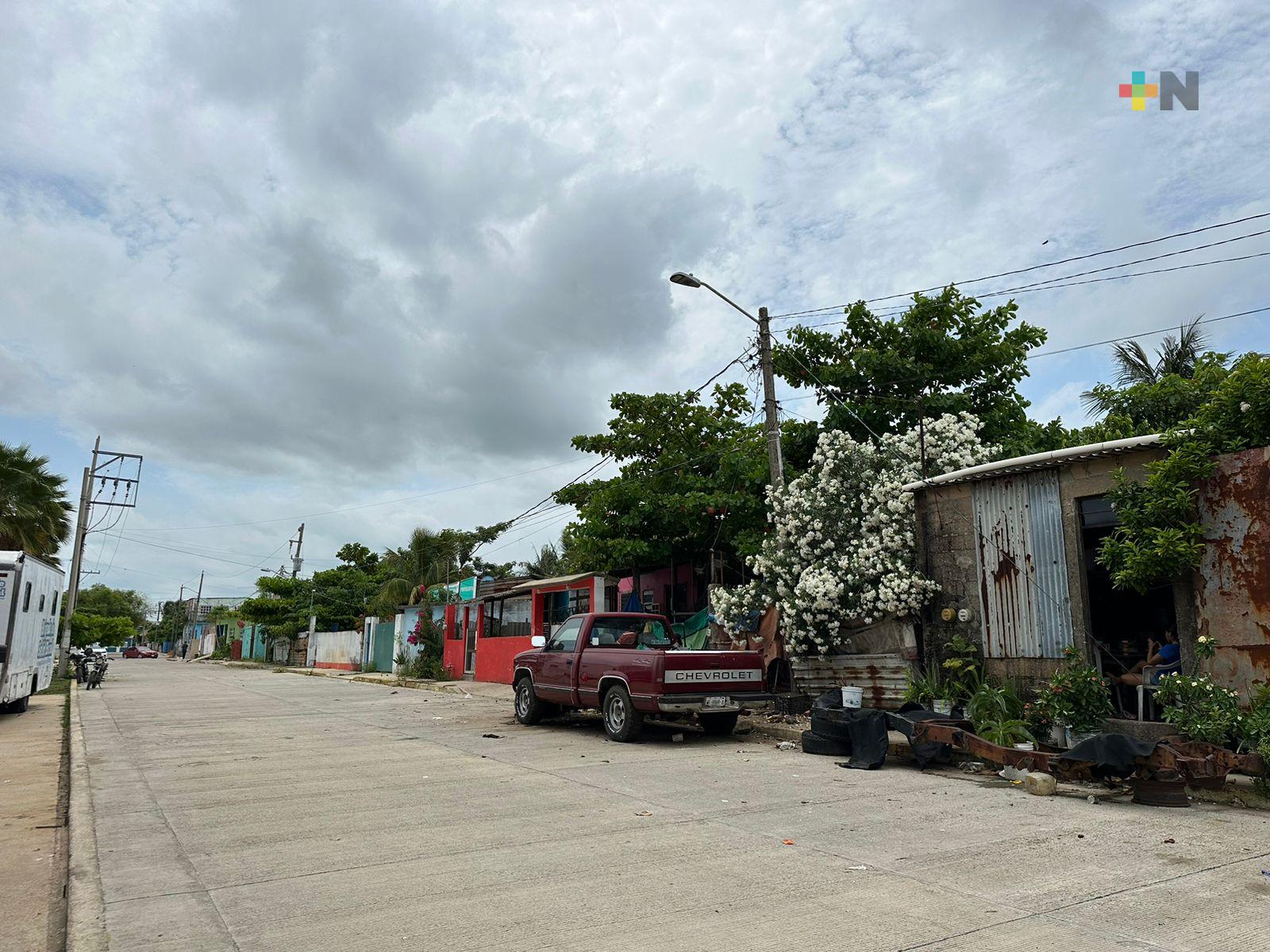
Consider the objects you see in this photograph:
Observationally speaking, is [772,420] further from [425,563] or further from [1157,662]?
[425,563]

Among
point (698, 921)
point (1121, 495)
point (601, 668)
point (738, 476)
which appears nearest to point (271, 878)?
point (698, 921)

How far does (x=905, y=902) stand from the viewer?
4.75 metres

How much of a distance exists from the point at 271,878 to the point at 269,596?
52223 mm

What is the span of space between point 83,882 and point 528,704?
9574 millimetres

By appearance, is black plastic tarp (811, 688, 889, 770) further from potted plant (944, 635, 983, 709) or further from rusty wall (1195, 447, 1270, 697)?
rusty wall (1195, 447, 1270, 697)

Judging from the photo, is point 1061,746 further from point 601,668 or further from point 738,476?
point 738,476

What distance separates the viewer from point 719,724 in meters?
13.0

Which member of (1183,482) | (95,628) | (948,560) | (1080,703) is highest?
(1183,482)

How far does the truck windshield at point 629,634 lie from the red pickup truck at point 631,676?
0.5 inches

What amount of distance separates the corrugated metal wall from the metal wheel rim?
4.93 m

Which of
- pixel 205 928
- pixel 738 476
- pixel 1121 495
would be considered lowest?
pixel 205 928

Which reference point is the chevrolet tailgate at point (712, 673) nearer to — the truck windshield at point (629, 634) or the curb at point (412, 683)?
the truck windshield at point (629, 634)

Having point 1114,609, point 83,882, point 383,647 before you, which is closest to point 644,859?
point 83,882

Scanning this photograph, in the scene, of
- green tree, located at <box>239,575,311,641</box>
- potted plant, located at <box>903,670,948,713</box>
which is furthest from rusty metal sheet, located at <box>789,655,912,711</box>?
green tree, located at <box>239,575,311,641</box>
